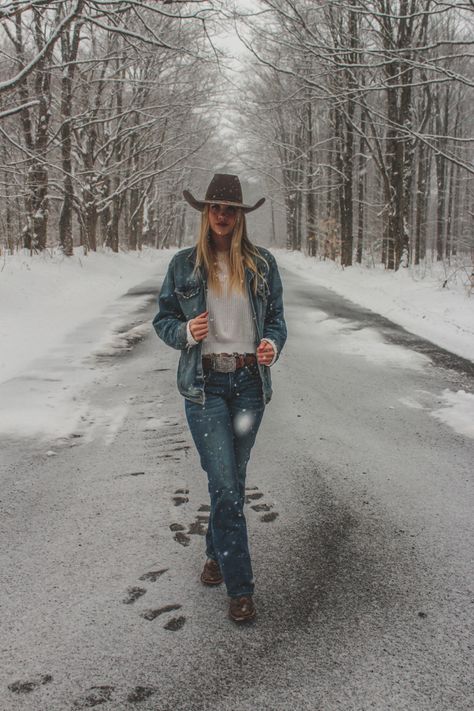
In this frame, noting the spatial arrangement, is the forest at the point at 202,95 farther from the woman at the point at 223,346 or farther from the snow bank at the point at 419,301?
the woman at the point at 223,346

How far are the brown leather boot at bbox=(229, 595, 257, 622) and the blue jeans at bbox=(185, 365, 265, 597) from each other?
0.09 ft

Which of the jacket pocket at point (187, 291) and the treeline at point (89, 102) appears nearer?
the jacket pocket at point (187, 291)

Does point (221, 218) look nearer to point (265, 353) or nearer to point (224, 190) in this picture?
point (224, 190)

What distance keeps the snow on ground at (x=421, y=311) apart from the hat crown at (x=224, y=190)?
3487 millimetres

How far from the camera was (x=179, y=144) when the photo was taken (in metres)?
27.6

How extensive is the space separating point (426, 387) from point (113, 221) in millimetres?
23512

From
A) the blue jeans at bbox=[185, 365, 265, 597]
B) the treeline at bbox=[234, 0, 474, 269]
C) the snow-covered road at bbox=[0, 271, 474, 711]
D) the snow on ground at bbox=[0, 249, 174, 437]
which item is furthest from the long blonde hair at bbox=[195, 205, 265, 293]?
the treeline at bbox=[234, 0, 474, 269]

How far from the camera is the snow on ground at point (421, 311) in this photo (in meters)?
6.21

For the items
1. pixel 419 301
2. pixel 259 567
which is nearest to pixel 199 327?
pixel 259 567

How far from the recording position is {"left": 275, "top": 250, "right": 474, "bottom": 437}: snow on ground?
621 centimetres

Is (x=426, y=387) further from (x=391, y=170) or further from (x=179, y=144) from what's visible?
(x=179, y=144)

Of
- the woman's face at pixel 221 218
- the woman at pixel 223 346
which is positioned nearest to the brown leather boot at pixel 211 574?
the woman at pixel 223 346

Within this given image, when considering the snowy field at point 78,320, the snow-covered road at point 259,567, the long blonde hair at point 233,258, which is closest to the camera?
the snow-covered road at point 259,567

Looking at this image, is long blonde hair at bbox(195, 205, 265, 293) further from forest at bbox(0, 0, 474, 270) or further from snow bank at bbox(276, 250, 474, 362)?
forest at bbox(0, 0, 474, 270)
